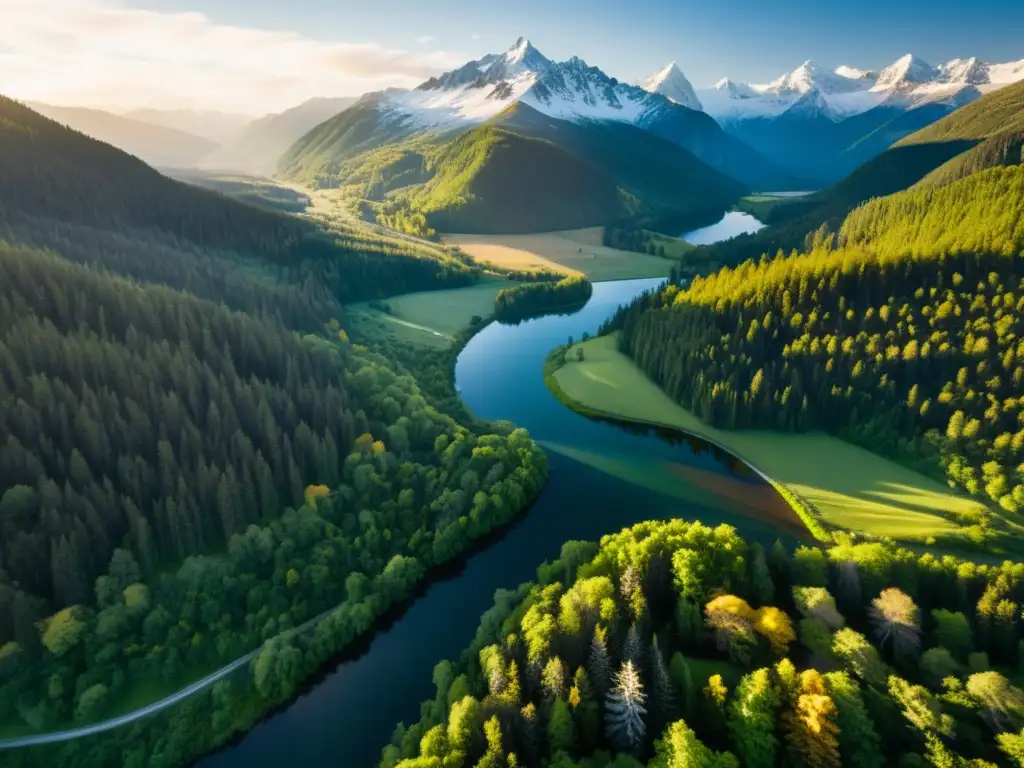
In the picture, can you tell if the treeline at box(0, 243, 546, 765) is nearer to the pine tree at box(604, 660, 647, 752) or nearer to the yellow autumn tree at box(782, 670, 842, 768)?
the pine tree at box(604, 660, 647, 752)

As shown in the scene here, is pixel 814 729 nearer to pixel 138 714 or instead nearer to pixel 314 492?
pixel 138 714

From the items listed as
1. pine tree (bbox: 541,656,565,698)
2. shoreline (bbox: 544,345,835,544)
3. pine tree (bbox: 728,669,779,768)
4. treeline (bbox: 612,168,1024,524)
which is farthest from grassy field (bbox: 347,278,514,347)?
pine tree (bbox: 728,669,779,768)

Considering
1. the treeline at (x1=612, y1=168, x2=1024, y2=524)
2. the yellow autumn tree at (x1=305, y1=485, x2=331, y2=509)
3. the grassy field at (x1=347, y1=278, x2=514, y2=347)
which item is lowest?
the yellow autumn tree at (x1=305, y1=485, x2=331, y2=509)

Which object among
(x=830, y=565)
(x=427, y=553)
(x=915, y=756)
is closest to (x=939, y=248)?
(x=830, y=565)

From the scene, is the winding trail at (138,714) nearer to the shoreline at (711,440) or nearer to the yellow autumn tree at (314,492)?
the yellow autumn tree at (314,492)

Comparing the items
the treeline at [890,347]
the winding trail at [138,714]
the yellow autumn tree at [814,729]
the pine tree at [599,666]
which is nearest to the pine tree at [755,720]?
the yellow autumn tree at [814,729]

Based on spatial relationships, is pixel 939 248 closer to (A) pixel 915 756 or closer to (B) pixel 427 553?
(A) pixel 915 756
